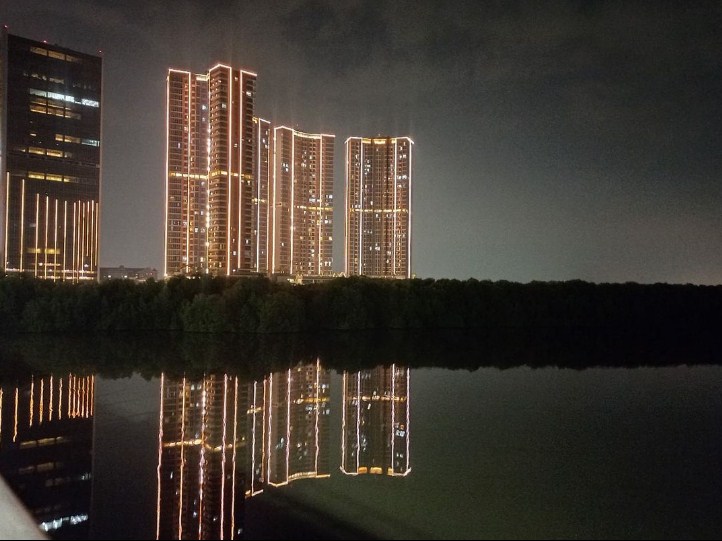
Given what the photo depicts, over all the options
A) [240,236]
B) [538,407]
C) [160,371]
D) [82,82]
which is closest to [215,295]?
[160,371]

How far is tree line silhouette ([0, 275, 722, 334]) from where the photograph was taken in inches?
1017

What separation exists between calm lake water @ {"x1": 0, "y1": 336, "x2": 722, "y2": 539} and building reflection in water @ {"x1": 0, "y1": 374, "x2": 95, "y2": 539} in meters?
0.04

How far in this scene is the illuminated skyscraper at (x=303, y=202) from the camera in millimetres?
45875

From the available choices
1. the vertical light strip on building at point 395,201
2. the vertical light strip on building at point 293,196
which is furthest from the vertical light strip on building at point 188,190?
the vertical light strip on building at point 395,201

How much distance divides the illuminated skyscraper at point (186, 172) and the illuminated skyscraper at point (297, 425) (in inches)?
1011

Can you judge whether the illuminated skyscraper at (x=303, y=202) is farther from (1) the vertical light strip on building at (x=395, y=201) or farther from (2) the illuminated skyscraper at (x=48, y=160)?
(2) the illuminated skyscraper at (x=48, y=160)

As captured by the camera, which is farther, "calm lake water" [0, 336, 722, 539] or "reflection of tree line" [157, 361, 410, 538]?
"reflection of tree line" [157, 361, 410, 538]

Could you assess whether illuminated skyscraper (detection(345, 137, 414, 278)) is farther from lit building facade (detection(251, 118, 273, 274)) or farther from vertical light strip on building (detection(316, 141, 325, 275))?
lit building facade (detection(251, 118, 273, 274))

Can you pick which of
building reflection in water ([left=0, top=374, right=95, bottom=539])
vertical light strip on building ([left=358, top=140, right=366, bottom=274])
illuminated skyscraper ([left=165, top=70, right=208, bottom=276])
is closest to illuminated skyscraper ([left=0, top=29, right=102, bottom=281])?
illuminated skyscraper ([left=165, top=70, right=208, bottom=276])

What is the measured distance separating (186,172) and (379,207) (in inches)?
578

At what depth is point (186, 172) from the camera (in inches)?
1590

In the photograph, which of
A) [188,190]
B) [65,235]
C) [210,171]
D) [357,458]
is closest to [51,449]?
[357,458]

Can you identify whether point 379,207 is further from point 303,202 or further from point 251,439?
point 251,439

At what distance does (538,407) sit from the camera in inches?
489
